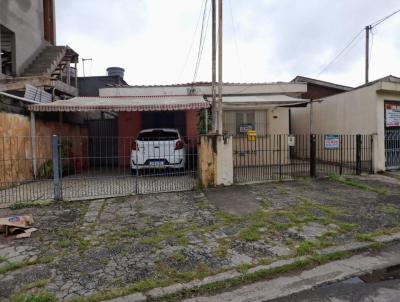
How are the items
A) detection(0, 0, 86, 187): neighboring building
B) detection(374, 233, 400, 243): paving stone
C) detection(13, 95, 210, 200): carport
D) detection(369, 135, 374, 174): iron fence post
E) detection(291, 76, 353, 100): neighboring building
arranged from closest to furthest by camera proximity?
detection(374, 233, 400, 243): paving stone < detection(13, 95, 210, 200): carport < detection(0, 0, 86, 187): neighboring building < detection(369, 135, 374, 174): iron fence post < detection(291, 76, 353, 100): neighboring building

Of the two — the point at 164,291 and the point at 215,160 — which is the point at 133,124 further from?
the point at 164,291

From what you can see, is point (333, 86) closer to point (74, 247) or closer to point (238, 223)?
point (238, 223)

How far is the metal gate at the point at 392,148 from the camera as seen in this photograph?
10.3 meters

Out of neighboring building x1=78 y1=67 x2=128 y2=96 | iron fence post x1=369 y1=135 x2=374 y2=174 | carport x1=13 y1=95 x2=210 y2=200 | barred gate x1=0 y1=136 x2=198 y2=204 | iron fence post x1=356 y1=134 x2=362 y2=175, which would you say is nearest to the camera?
barred gate x1=0 y1=136 x2=198 y2=204

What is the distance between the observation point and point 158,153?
8.59 metres

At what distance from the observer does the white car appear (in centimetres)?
837

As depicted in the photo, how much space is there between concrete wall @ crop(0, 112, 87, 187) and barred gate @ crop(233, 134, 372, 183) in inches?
213

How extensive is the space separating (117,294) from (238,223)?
252cm

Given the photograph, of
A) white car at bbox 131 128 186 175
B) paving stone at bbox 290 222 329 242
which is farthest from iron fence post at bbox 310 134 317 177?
paving stone at bbox 290 222 329 242

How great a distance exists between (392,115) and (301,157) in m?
3.98

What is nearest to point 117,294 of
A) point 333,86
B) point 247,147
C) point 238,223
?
point 238,223

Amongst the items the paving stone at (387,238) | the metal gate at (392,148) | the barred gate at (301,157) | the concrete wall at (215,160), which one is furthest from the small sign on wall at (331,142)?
the paving stone at (387,238)

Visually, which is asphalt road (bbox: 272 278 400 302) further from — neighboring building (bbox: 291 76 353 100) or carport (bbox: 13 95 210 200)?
neighboring building (bbox: 291 76 353 100)

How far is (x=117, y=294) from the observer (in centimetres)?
284
